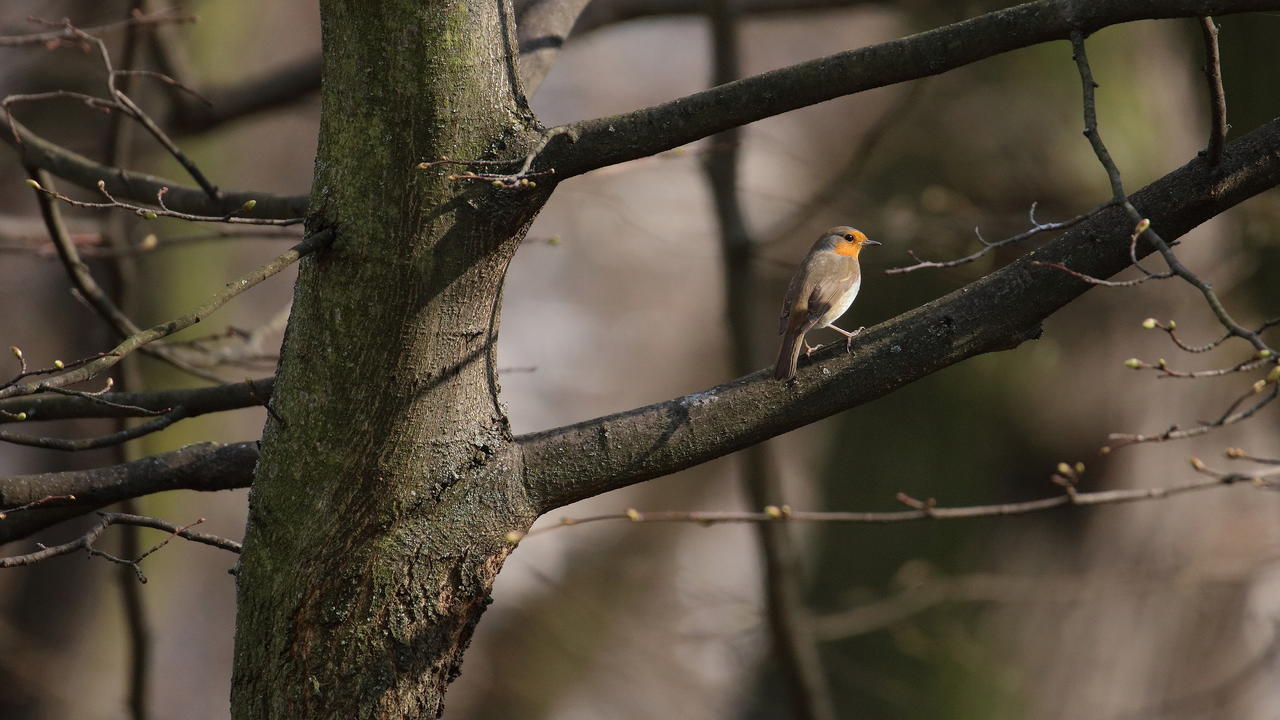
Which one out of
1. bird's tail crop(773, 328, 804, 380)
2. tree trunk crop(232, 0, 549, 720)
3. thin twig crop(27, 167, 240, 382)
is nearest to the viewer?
tree trunk crop(232, 0, 549, 720)

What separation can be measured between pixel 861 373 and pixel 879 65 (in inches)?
20.9

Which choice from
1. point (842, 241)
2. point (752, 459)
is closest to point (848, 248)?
point (842, 241)

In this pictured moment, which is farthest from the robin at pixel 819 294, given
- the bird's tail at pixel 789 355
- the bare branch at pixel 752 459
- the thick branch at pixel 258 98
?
the thick branch at pixel 258 98

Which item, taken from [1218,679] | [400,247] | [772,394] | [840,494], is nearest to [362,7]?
[400,247]

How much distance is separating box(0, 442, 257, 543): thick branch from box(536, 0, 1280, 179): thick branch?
1104mm

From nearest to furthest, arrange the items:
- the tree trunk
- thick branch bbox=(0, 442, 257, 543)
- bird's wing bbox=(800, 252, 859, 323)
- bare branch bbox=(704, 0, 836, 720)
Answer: the tree trunk
thick branch bbox=(0, 442, 257, 543)
bird's wing bbox=(800, 252, 859, 323)
bare branch bbox=(704, 0, 836, 720)

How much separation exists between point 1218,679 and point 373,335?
6593 millimetres

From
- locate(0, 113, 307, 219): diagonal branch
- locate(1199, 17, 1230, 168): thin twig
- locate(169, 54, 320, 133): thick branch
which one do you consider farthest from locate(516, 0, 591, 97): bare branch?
locate(169, 54, 320, 133): thick branch

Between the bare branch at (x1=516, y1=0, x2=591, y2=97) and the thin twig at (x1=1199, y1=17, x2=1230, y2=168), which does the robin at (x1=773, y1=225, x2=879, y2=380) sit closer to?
the bare branch at (x1=516, y1=0, x2=591, y2=97)

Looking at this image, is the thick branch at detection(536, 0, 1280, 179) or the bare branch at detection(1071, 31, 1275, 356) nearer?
the bare branch at detection(1071, 31, 1275, 356)

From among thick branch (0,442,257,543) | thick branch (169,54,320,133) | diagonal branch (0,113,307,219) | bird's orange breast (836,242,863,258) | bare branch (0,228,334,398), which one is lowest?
bare branch (0,228,334,398)

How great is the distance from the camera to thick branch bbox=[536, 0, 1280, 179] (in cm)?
158

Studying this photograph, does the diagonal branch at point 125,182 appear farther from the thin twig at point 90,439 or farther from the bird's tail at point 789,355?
the bird's tail at point 789,355

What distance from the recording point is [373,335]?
1730 millimetres
